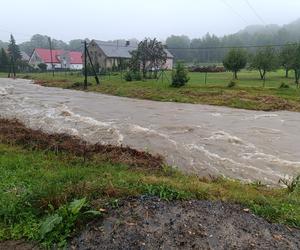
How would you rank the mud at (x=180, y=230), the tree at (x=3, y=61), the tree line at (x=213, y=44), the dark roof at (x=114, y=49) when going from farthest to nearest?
the tree line at (x=213, y=44)
the tree at (x=3, y=61)
the dark roof at (x=114, y=49)
the mud at (x=180, y=230)

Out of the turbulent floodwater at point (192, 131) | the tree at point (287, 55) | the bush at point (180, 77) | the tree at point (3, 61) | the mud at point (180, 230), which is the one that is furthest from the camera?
the tree at point (3, 61)

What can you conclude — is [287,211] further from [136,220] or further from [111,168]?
[111,168]

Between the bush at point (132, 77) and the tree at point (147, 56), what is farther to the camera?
the tree at point (147, 56)

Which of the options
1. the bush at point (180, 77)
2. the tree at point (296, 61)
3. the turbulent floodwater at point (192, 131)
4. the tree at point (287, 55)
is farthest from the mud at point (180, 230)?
the tree at point (287, 55)

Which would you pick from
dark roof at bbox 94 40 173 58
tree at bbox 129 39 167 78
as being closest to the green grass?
tree at bbox 129 39 167 78

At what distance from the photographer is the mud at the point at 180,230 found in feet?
14.1

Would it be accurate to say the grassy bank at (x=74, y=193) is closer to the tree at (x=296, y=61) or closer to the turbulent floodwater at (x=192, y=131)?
the turbulent floodwater at (x=192, y=131)

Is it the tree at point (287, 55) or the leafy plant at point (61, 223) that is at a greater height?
the tree at point (287, 55)

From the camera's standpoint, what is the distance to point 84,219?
183 inches

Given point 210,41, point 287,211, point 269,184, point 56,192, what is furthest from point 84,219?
point 210,41

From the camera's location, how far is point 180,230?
4.51 meters

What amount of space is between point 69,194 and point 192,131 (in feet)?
34.9

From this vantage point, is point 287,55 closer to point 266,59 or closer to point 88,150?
point 266,59

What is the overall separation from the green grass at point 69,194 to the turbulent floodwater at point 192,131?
313cm
